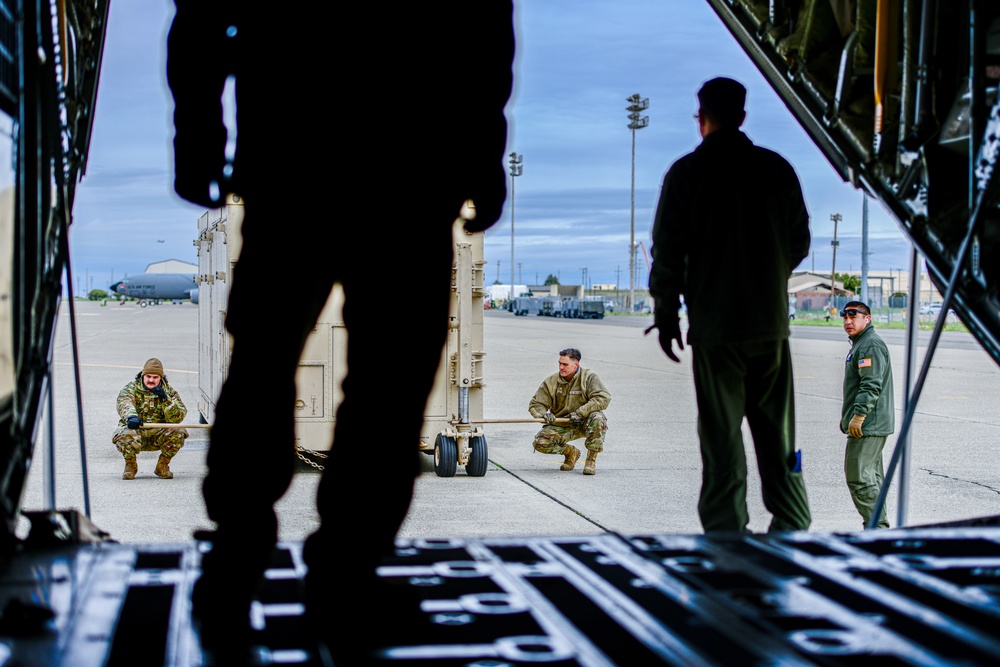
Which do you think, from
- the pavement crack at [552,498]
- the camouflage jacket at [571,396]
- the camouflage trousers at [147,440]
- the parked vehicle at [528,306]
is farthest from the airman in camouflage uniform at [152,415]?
the parked vehicle at [528,306]

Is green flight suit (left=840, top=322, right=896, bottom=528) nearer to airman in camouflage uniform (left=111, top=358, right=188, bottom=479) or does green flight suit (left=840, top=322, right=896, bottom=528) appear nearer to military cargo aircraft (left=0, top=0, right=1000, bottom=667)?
military cargo aircraft (left=0, top=0, right=1000, bottom=667)

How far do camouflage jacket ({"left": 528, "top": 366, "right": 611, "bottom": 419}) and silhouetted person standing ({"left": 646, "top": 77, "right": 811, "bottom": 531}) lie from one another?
7.29 m

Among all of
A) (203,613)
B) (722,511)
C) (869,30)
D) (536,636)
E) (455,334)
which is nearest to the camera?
(203,613)

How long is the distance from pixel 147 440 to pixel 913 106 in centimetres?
845

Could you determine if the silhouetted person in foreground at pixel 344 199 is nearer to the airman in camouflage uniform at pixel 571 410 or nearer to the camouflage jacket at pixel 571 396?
the airman in camouflage uniform at pixel 571 410

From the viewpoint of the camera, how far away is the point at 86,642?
2455mm

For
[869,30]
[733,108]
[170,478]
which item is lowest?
[170,478]

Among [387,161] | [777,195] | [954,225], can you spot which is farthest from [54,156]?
[954,225]

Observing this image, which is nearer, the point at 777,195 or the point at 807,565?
the point at 807,565

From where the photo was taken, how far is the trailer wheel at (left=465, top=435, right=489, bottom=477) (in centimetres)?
1089

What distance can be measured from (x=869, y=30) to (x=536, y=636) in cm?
325

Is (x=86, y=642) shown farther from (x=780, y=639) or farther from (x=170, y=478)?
(x=170, y=478)

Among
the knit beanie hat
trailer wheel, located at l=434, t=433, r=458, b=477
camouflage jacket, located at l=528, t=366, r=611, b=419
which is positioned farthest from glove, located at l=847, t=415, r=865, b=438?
the knit beanie hat

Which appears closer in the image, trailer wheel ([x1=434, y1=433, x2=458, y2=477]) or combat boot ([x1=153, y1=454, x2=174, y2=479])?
trailer wheel ([x1=434, y1=433, x2=458, y2=477])
